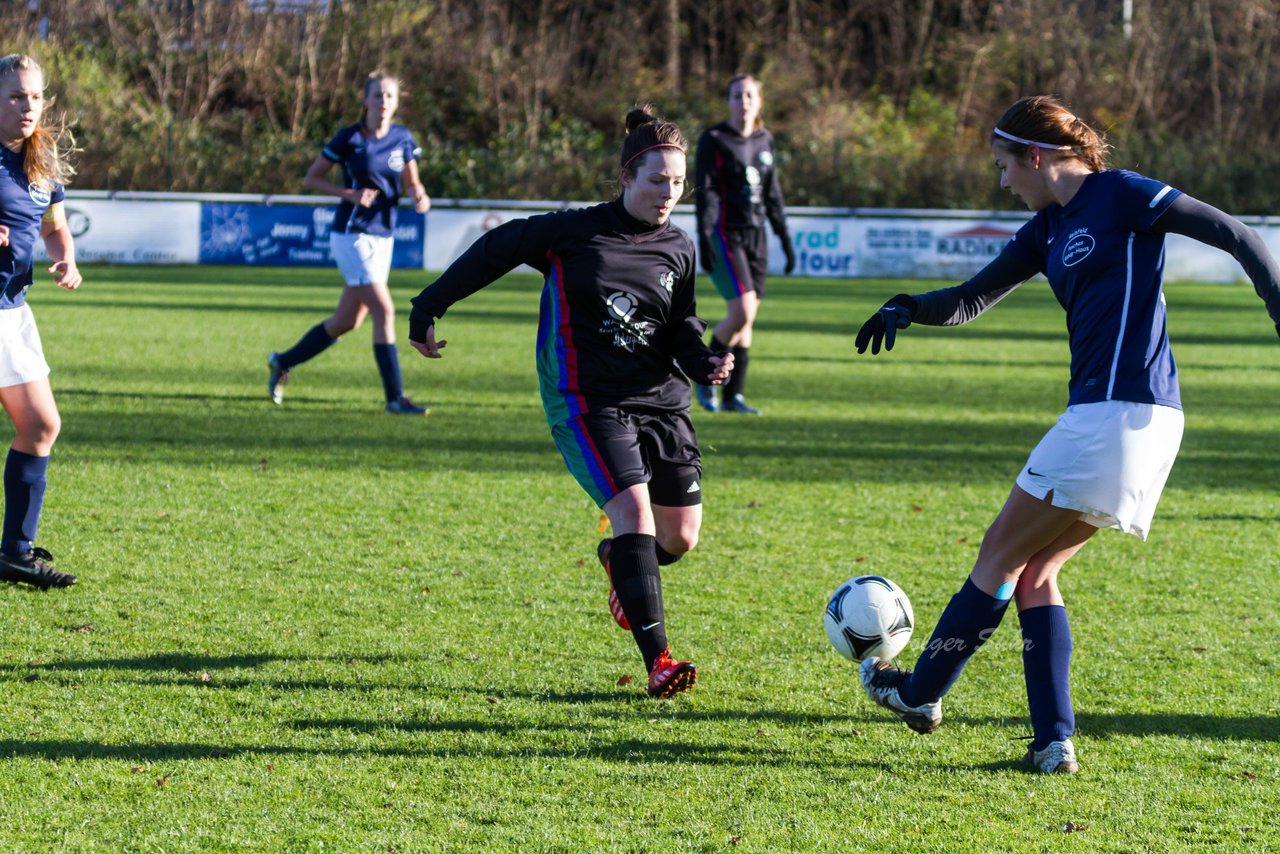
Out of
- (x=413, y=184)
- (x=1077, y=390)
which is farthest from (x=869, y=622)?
(x=413, y=184)

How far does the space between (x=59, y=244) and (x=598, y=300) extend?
237 centimetres

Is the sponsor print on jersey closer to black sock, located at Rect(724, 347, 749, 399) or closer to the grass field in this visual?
the grass field

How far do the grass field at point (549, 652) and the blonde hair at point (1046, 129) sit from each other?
5.15 feet

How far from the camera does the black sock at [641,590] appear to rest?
416 centimetres

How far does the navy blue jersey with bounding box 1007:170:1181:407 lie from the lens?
11.4 feet

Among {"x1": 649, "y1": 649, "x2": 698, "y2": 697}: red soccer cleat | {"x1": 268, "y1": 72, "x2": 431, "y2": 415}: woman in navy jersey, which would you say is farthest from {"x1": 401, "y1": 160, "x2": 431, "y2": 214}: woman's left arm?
{"x1": 649, "y1": 649, "x2": 698, "y2": 697}: red soccer cleat

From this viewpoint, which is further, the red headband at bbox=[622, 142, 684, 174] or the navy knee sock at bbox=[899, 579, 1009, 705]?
the red headband at bbox=[622, 142, 684, 174]

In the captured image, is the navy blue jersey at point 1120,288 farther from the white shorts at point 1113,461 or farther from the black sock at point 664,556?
the black sock at point 664,556

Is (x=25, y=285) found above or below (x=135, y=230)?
above

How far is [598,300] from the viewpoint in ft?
14.1

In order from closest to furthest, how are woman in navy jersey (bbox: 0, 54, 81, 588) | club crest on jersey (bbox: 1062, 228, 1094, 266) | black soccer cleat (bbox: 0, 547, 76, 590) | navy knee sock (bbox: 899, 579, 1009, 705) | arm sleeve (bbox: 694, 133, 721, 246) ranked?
club crest on jersey (bbox: 1062, 228, 1094, 266)
navy knee sock (bbox: 899, 579, 1009, 705)
woman in navy jersey (bbox: 0, 54, 81, 588)
black soccer cleat (bbox: 0, 547, 76, 590)
arm sleeve (bbox: 694, 133, 721, 246)

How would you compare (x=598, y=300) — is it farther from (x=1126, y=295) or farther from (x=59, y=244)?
(x=59, y=244)

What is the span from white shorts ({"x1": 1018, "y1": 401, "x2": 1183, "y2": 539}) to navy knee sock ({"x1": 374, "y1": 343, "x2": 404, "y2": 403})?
6.26 metres

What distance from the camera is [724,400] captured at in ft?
32.4
